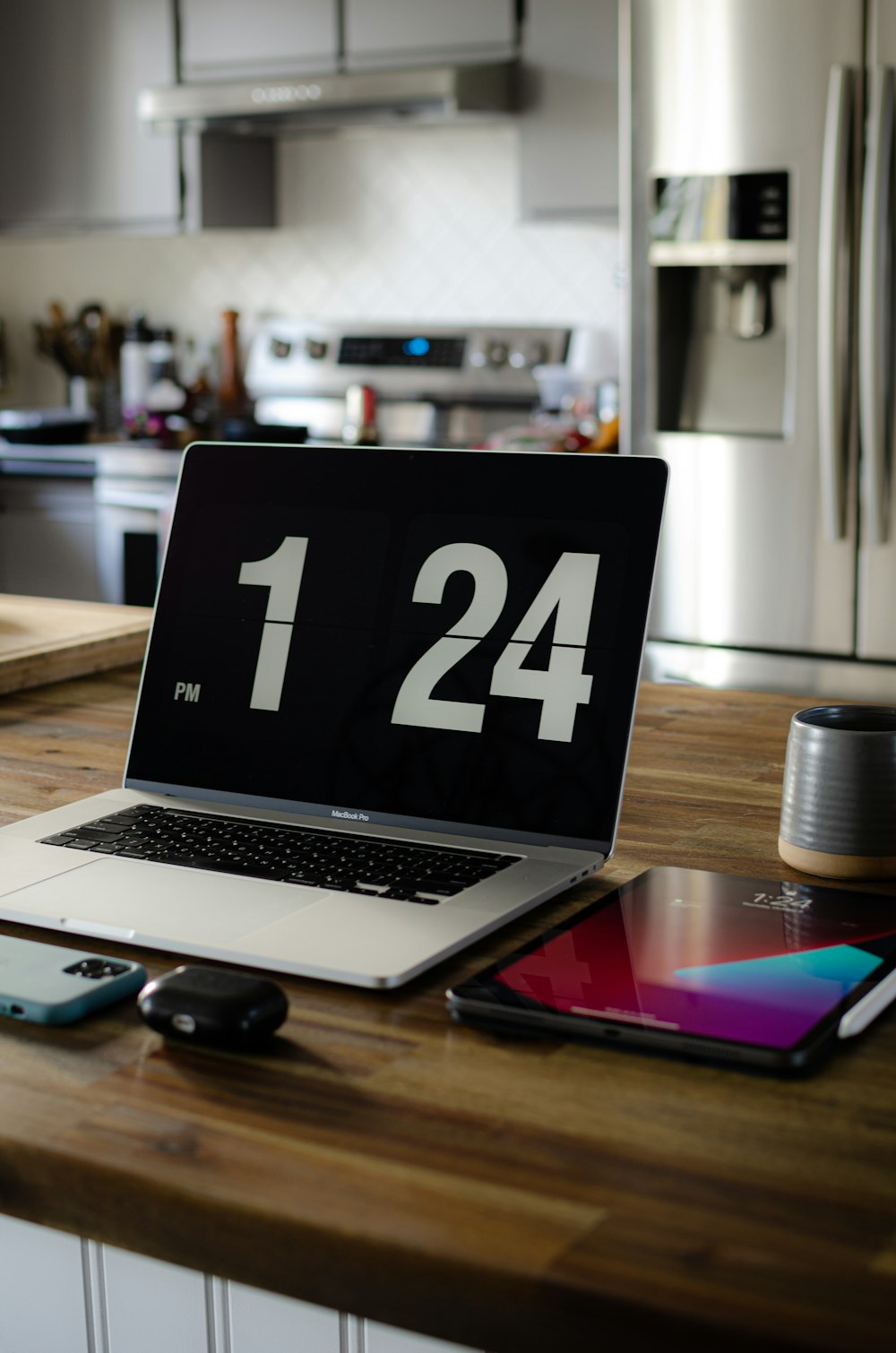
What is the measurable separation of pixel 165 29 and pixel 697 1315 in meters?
4.07

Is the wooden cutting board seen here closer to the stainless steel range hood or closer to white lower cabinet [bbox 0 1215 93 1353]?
white lower cabinet [bbox 0 1215 93 1353]

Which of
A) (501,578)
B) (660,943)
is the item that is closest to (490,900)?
(660,943)

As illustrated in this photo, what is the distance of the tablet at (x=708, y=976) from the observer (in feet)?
2.23

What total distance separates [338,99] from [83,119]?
3.02 ft

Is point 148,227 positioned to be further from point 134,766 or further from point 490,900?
point 490,900

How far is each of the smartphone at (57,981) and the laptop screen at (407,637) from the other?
0.26 m

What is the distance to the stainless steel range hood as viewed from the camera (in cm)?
353

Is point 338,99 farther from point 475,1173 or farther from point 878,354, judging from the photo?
point 475,1173

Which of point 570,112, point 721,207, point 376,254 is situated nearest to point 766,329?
point 721,207

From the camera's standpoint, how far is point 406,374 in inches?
161

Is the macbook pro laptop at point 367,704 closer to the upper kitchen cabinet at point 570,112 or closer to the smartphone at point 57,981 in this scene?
the smartphone at point 57,981

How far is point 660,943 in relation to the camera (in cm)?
79

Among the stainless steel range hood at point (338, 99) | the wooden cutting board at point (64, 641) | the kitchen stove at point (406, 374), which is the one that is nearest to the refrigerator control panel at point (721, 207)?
the stainless steel range hood at point (338, 99)

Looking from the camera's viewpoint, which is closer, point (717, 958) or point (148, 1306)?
point (717, 958)
